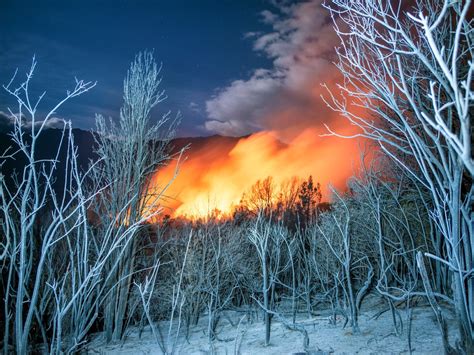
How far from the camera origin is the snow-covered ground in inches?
277

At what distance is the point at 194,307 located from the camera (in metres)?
13.9

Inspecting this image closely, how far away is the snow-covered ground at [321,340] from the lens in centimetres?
704

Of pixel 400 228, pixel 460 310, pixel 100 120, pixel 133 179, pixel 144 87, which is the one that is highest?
pixel 144 87

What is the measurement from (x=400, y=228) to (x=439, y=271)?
2685mm

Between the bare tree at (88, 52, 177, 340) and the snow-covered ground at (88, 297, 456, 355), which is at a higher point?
the bare tree at (88, 52, 177, 340)

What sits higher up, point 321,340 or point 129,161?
point 129,161

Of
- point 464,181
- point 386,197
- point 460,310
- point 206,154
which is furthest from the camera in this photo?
point 206,154

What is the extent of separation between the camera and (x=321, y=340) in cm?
821

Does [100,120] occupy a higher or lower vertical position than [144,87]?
lower

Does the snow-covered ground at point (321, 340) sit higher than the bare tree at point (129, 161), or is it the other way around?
the bare tree at point (129, 161)

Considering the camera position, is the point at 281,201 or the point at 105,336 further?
the point at 281,201

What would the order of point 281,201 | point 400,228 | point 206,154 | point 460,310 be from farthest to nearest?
point 206,154
point 281,201
point 400,228
point 460,310

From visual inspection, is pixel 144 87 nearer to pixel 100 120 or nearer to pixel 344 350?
pixel 100 120

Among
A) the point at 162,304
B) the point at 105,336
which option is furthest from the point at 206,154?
the point at 105,336
